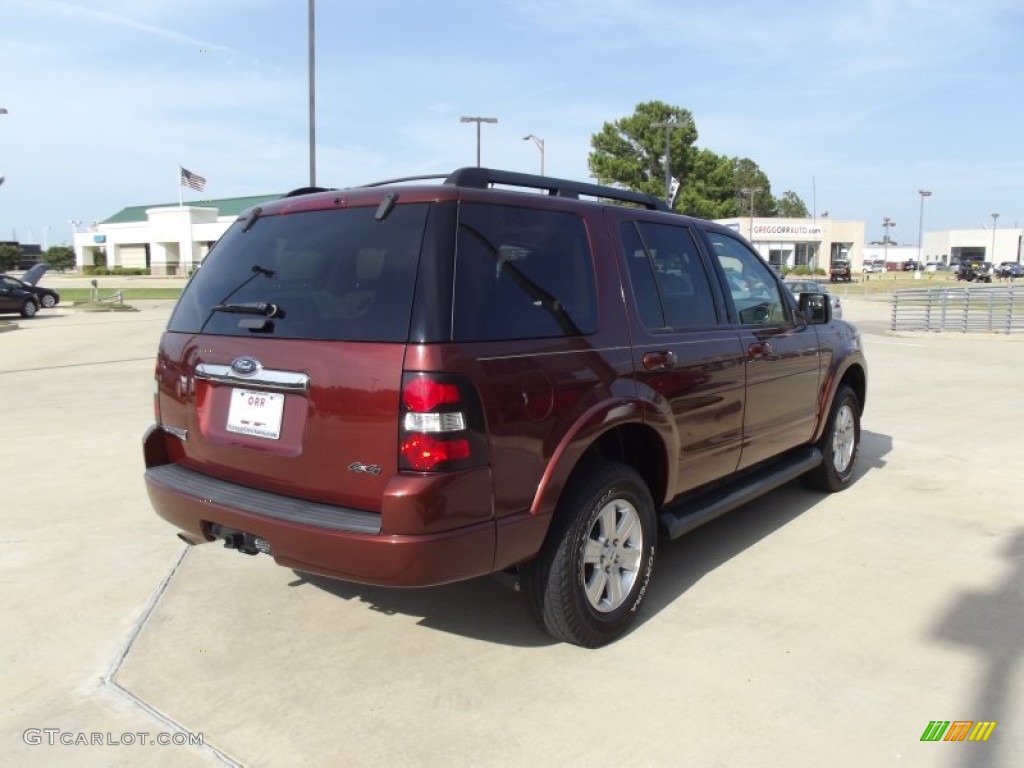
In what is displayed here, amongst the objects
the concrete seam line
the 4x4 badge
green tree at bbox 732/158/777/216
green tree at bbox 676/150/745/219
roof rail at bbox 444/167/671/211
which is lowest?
the concrete seam line

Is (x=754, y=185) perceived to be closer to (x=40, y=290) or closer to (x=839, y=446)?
(x=40, y=290)

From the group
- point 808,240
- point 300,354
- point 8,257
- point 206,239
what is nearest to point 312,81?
point 300,354

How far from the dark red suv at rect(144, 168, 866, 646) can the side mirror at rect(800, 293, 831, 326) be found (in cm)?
147

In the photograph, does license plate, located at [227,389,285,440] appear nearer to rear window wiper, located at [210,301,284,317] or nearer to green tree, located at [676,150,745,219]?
rear window wiper, located at [210,301,284,317]

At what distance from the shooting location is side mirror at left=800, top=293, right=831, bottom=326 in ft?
17.8

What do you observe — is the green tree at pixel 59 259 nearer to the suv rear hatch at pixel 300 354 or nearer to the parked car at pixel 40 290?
the parked car at pixel 40 290

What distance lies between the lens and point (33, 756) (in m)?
2.78

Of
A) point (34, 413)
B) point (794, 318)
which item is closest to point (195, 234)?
point (34, 413)

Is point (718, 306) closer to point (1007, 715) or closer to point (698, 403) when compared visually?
point (698, 403)

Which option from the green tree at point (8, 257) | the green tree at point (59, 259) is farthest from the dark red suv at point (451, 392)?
the green tree at point (59, 259)

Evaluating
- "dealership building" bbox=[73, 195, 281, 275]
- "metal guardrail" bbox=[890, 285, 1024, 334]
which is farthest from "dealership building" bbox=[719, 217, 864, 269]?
"metal guardrail" bbox=[890, 285, 1024, 334]

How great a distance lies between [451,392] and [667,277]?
174 cm

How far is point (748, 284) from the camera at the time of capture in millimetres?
4906

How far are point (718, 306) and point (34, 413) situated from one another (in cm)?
764
